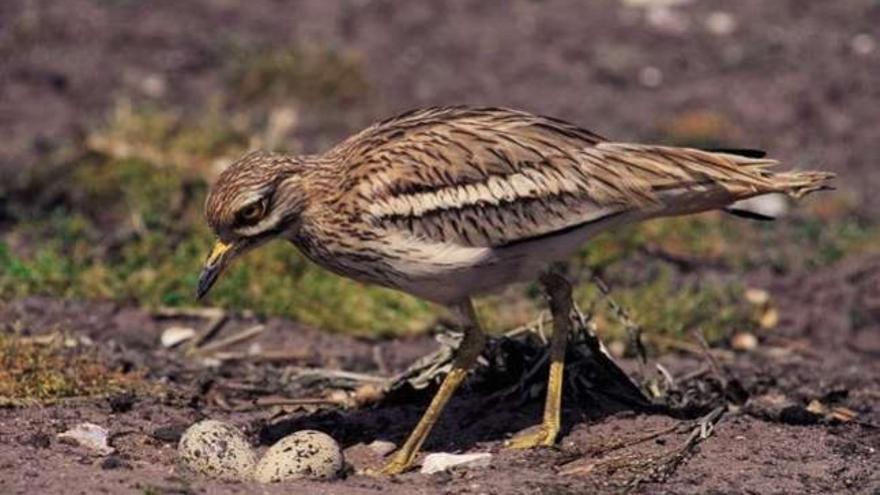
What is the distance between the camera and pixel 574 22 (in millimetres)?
13023

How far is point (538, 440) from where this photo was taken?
649 centimetres

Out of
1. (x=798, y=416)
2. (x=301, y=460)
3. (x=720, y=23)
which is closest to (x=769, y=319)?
(x=798, y=416)

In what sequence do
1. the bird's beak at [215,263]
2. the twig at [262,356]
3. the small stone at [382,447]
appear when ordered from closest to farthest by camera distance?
the bird's beak at [215,263]
the small stone at [382,447]
the twig at [262,356]

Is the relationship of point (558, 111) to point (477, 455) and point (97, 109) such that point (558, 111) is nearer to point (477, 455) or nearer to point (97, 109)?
point (97, 109)

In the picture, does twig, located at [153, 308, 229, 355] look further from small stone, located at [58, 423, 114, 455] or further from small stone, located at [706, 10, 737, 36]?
small stone, located at [706, 10, 737, 36]

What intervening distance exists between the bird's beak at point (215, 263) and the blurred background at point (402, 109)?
2054 mm

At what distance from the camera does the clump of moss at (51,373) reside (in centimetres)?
695

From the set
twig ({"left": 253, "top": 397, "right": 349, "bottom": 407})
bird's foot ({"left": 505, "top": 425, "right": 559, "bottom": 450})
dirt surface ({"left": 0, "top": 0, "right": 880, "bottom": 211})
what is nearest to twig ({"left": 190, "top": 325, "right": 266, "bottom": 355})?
twig ({"left": 253, "top": 397, "right": 349, "bottom": 407})

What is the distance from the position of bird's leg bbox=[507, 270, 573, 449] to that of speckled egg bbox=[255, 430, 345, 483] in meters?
0.76

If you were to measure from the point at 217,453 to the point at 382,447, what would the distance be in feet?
2.64

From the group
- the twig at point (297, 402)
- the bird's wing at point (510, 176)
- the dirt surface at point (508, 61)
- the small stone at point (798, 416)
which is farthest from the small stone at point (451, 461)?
the dirt surface at point (508, 61)

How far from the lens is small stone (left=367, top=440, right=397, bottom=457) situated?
6645 millimetres

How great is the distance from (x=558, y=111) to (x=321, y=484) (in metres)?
6.10

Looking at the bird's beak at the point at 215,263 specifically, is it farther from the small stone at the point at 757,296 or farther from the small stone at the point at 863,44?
the small stone at the point at 863,44
